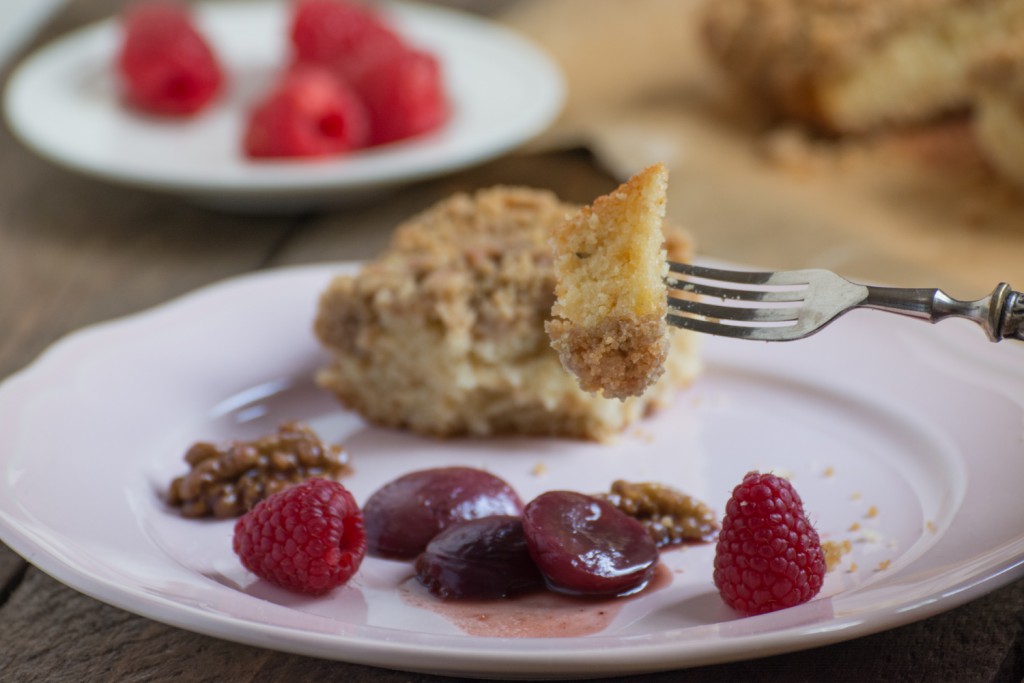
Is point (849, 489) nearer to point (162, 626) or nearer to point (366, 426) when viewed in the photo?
point (366, 426)

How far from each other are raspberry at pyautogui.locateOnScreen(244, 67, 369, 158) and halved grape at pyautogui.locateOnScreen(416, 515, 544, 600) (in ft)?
5.75

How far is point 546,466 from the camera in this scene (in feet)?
7.55

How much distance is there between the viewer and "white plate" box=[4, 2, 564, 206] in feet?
10.6

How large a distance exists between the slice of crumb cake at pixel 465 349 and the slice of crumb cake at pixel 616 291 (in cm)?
47

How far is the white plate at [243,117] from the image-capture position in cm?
323

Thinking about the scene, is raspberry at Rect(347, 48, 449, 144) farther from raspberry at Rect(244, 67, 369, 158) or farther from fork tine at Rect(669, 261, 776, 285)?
Result: fork tine at Rect(669, 261, 776, 285)

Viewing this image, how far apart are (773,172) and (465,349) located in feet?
5.25

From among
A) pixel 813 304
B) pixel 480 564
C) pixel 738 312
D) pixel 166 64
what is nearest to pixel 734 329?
pixel 738 312

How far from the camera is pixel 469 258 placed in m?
2.43

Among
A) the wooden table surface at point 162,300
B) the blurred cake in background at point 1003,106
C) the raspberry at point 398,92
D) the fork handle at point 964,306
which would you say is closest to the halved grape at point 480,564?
the wooden table surface at point 162,300

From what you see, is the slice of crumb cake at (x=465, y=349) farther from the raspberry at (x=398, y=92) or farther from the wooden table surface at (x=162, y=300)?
the raspberry at (x=398, y=92)

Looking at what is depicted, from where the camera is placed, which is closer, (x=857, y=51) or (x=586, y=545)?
(x=586, y=545)

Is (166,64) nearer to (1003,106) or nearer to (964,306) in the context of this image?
(1003,106)

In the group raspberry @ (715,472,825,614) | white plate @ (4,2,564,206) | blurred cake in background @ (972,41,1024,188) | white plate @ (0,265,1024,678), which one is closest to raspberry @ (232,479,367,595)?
white plate @ (0,265,1024,678)
